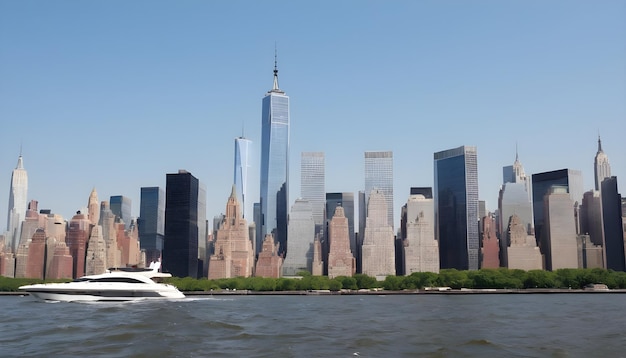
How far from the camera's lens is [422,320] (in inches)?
2904

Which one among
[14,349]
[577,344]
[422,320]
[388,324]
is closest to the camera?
[14,349]

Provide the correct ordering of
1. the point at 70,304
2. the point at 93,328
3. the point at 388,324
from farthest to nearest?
the point at 70,304, the point at 388,324, the point at 93,328

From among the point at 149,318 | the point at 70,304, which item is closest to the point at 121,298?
the point at 70,304

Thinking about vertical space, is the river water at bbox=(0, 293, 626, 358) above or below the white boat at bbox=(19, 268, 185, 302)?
below

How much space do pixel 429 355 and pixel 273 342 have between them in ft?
41.8

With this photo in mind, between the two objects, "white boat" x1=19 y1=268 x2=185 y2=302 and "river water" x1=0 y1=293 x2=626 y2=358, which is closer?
"river water" x1=0 y1=293 x2=626 y2=358

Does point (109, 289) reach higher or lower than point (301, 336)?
higher

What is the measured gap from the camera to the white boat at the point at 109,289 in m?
99.0

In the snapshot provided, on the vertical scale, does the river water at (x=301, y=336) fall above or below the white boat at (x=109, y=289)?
below

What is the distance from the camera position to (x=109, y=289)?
99.1 metres

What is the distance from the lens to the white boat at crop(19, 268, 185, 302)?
325 ft

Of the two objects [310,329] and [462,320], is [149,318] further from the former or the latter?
[462,320]

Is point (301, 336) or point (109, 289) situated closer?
point (301, 336)

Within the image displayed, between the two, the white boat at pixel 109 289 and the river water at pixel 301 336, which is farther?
the white boat at pixel 109 289
